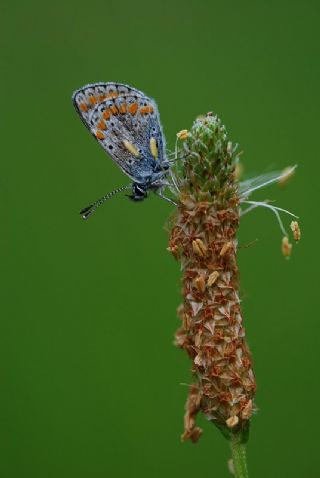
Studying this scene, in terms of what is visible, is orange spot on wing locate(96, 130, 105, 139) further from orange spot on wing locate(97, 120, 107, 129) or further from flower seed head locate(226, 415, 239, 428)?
flower seed head locate(226, 415, 239, 428)

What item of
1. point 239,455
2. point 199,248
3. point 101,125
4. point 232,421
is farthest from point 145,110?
point 239,455

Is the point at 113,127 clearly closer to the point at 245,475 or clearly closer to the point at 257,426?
the point at 245,475

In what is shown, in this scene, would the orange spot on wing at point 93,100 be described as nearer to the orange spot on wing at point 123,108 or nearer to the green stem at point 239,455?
the orange spot on wing at point 123,108

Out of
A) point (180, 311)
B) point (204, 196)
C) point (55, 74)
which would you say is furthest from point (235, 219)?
point (55, 74)

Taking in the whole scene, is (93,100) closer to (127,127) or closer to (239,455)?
(127,127)

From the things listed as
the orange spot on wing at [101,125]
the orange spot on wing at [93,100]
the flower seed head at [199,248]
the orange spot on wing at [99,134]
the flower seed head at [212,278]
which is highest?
the orange spot on wing at [93,100]

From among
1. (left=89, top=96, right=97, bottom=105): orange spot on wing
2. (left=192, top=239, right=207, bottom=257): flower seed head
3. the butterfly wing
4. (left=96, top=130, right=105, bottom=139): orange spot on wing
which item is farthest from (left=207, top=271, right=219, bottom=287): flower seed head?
(left=89, top=96, right=97, bottom=105): orange spot on wing

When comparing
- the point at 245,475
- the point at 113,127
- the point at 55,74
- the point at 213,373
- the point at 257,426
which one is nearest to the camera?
the point at 245,475

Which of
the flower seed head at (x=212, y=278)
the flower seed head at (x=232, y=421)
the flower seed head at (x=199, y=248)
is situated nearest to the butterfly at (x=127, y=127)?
the flower seed head at (x=199, y=248)
